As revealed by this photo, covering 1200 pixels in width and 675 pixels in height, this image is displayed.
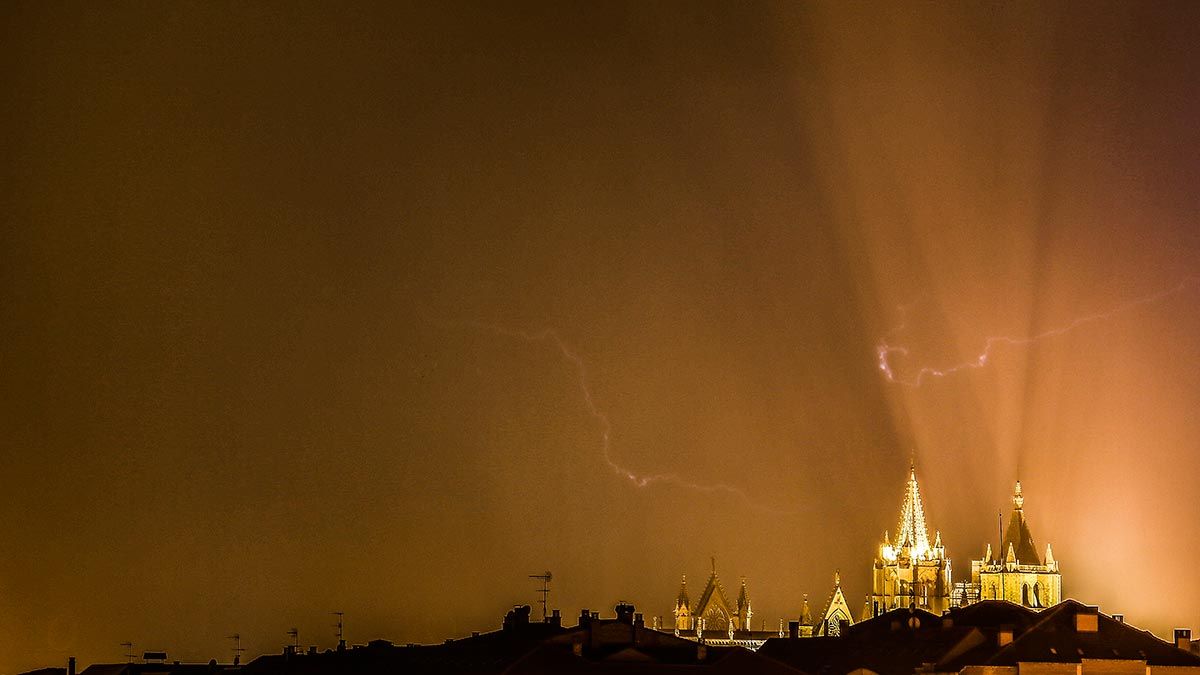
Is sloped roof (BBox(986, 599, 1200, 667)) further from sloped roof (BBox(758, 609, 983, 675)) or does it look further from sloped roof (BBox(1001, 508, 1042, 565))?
sloped roof (BBox(1001, 508, 1042, 565))

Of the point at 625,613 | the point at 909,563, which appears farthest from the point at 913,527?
the point at 625,613

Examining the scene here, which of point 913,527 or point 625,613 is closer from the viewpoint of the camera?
point 625,613

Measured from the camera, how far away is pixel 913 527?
127562mm

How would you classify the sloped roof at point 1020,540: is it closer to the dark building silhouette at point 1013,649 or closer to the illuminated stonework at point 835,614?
the illuminated stonework at point 835,614

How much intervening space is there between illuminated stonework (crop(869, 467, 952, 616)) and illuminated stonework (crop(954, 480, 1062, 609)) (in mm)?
1840

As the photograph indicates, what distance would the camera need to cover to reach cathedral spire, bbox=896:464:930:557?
126500mm

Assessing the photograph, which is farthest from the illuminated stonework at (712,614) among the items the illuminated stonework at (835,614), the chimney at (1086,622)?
the chimney at (1086,622)

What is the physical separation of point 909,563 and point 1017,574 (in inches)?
280

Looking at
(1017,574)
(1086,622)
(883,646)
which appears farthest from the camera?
(1017,574)

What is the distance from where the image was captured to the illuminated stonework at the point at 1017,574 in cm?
11869

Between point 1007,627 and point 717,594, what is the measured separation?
57.9 metres

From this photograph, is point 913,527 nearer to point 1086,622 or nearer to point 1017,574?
point 1017,574

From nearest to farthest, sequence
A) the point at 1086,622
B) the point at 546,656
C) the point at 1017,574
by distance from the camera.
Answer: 1. the point at 546,656
2. the point at 1086,622
3. the point at 1017,574

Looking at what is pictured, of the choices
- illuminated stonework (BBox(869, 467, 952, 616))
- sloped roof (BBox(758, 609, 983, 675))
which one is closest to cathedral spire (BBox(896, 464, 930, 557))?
illuminated stonework (BBox(869, 467, 952, 616))
